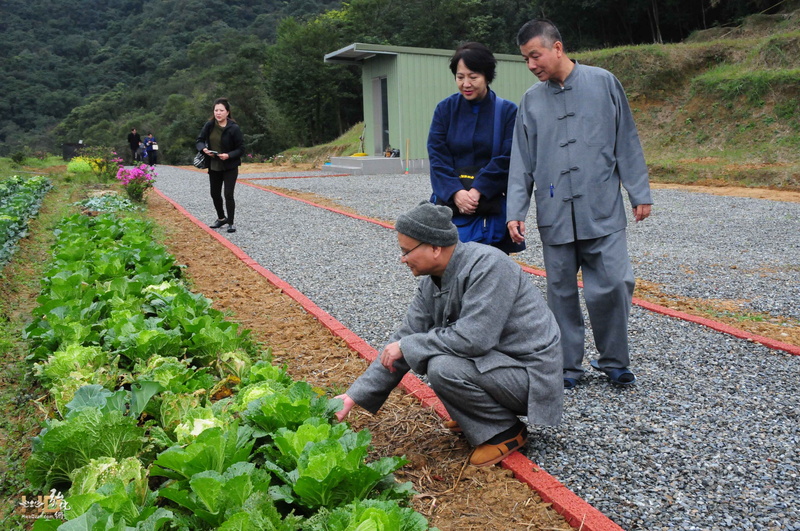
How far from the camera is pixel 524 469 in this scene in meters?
2.62

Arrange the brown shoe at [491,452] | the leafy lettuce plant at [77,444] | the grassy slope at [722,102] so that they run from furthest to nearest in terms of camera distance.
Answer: the grassy slope at [722,102], the brown shoe at [491,452], the leafy lettuce plant at [77,444]

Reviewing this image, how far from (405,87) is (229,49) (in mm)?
42775

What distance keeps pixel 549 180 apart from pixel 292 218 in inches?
291

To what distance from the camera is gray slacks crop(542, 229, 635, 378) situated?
3354 millimetres

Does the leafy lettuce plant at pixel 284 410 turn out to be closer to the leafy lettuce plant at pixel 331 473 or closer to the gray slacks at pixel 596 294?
the leafy lettuce plant at pixel 331 473

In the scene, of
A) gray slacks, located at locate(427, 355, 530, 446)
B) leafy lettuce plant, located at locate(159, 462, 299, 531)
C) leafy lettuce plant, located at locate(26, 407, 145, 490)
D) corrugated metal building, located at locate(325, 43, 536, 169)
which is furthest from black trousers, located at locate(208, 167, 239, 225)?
corrugated metal building, located at locate(325, 43, 536, 169)

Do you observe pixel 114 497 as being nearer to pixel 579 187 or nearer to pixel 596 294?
pixel 596 294

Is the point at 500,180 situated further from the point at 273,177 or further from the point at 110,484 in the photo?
the point at 273,177

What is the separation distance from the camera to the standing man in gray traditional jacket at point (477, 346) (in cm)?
253

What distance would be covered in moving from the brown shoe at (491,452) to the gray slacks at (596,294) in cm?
88

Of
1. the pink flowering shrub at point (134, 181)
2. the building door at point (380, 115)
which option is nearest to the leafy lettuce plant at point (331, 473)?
the pink flowering shrub at point (134, 181)

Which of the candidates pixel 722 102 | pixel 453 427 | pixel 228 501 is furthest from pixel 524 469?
pixel 722 102

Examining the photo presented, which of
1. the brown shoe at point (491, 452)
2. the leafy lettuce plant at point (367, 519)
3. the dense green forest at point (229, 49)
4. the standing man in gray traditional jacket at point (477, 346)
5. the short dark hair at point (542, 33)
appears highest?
the dense green forest at point (229, 49)

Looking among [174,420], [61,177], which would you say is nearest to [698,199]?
[174,420]
